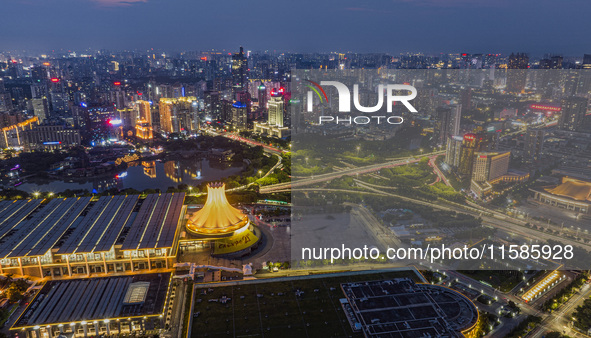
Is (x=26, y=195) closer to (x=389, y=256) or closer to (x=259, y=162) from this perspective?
(x=259, y=162)

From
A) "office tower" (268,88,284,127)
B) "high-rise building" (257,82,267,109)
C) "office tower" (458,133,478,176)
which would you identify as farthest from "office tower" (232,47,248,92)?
"office tower" (458,133,478,176)

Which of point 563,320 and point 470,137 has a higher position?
point 470,137

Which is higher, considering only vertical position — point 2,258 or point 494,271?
point 2,258

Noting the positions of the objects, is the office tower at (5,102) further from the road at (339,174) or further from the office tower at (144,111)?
the road at (339,174)

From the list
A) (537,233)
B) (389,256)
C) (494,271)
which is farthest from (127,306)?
(537,233)

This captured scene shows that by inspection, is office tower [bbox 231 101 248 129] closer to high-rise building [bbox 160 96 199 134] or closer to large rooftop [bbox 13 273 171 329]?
high-rise building [bbox 160 96 199 134]

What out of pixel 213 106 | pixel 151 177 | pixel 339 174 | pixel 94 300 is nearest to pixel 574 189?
pixel 339 174

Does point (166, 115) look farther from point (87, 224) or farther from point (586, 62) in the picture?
point (586, 62)
